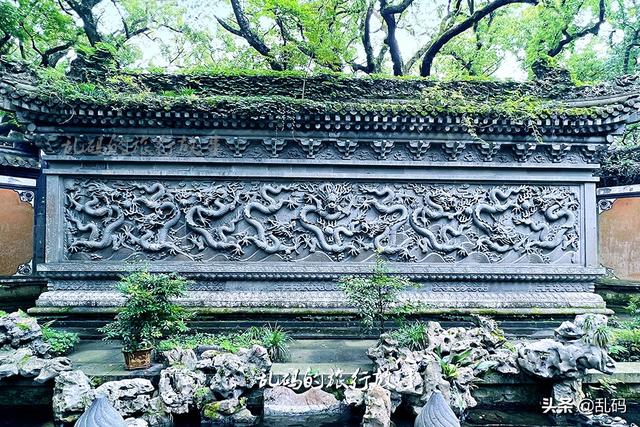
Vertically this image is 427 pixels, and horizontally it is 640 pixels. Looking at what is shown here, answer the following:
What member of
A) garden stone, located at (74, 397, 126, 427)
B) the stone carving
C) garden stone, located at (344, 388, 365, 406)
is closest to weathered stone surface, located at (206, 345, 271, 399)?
garden stone, located at (344, 388, 365, 406)

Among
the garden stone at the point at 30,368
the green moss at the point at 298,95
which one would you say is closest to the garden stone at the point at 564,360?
the green moss at the point at 298,95

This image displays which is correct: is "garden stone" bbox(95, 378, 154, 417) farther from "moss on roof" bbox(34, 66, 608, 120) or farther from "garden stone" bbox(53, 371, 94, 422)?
"moss on roof" bbox(34, 66, 608, 120)

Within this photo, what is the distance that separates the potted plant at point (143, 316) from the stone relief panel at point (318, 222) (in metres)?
2.28

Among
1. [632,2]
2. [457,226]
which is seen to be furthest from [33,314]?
[632,2]

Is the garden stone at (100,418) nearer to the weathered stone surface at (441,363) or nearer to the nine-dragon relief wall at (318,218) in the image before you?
the weathered stone surface at (441,363)

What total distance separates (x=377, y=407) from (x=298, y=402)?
3.49ft

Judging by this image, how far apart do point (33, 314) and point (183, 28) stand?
547 inches

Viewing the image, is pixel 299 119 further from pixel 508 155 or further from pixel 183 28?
pixel 183 28

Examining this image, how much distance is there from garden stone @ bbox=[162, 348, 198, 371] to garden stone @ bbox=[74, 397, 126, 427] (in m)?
2.86

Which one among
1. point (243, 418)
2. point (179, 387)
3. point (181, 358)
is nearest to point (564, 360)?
point (243, 418)

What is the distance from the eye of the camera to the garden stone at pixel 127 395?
474 cm

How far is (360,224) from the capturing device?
8.20 meters

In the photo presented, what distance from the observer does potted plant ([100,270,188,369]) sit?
5531 millimetres

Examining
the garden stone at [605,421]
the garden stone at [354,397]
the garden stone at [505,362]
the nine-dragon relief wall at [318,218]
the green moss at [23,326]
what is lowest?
the garden stone at [605,421]
